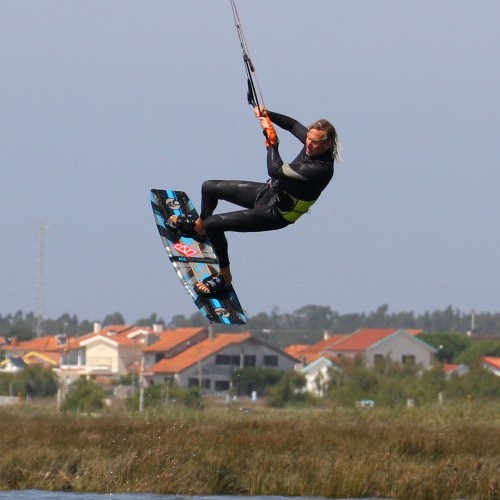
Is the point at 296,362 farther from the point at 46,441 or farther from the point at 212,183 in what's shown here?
the point at 212,183

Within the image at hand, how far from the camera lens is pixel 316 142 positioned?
11203 mm

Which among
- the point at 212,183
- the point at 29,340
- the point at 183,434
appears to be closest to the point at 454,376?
the point at 183,434

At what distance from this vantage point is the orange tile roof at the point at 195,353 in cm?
5466

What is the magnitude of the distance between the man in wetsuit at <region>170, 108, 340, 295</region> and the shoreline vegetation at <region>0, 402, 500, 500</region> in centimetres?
557

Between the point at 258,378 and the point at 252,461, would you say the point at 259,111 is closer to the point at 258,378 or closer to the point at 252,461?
the point at 252,461

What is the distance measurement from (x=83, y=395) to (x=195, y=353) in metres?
12.1

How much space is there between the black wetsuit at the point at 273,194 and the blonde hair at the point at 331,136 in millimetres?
68

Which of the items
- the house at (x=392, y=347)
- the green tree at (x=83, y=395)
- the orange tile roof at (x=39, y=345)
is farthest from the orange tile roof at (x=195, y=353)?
the orange tile roof at (x=39, y=345)

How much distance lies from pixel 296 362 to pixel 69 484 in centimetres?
4927

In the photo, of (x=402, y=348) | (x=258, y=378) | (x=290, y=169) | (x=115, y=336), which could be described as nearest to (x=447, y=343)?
(x=402, y=348)

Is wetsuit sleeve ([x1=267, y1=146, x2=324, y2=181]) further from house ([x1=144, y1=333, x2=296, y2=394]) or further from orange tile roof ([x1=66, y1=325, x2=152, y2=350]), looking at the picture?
orange tile roof ([x1=66, y1=325, x2=152, y2=350])

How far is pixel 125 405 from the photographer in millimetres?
38750

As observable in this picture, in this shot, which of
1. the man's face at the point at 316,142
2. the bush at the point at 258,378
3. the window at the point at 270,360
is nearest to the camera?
the man's face at the point at 316,142

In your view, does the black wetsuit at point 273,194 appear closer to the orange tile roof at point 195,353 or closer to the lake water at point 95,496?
the lake water at point 95,496
